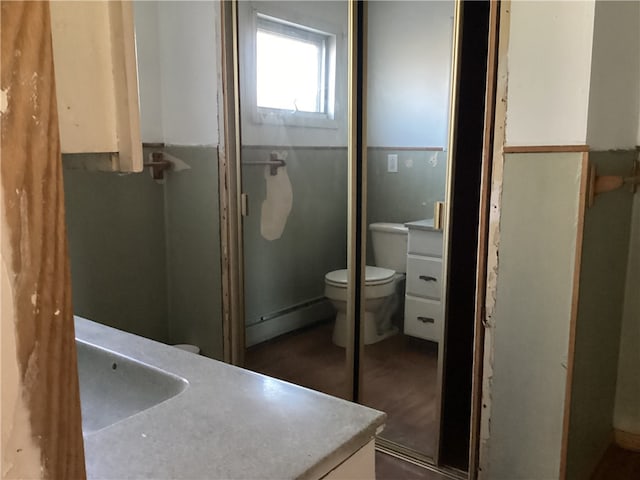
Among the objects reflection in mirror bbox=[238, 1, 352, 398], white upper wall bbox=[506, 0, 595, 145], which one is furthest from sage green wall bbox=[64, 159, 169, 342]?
white upper wall bbox=[506, 0, 595, 145]

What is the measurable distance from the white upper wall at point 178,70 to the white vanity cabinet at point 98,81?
223 centimetres

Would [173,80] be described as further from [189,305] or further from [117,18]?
[117,18]

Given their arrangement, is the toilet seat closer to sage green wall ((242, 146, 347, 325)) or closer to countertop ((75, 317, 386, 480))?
sage green wall ((242, 146, 347, 325))

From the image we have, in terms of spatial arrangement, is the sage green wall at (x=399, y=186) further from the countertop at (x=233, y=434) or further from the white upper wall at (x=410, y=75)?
the countertop at (x=233, y=434)

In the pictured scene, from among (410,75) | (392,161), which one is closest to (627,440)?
(392,161)

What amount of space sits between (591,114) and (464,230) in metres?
0.67

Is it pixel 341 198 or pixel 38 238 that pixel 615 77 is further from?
→ pixel 38 238

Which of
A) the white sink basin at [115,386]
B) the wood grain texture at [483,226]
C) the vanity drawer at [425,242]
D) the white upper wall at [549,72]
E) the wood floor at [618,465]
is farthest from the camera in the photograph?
the vanity drawer at [425,242]

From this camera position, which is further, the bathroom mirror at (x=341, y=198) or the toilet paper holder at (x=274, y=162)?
the toilet paper holder at (x=274, y=162)

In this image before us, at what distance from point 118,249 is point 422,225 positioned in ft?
4.80

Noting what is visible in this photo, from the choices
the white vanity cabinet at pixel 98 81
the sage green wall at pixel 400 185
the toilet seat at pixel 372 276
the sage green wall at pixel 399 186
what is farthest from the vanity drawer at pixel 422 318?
the white vanity cabinet at pixel 98 81

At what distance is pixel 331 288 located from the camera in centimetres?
279

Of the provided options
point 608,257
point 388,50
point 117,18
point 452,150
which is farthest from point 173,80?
point 117,18

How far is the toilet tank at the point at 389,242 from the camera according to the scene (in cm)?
259
